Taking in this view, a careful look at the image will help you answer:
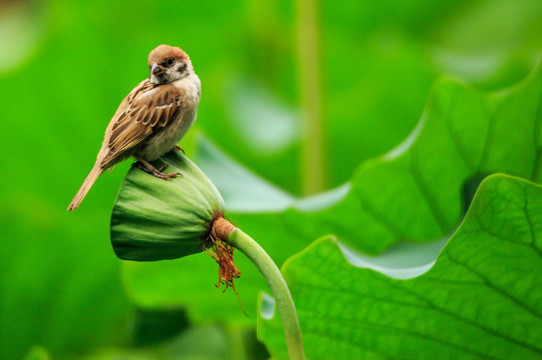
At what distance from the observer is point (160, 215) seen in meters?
0.73

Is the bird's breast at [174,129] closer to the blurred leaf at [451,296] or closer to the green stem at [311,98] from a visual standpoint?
the blurred leaf at [451,296]

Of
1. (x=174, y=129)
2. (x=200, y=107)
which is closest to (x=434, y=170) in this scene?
(x=174, y=129)

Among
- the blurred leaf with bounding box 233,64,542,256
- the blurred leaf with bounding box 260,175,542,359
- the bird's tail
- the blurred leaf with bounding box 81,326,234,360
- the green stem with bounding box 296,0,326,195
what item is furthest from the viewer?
the green stem with bounding box 296,0,326,195

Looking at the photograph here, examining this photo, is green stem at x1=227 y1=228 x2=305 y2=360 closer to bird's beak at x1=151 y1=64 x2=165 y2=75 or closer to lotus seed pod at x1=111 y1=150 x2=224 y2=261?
lotus seed pod at x1=111 y1=150 x2=224 y2=261

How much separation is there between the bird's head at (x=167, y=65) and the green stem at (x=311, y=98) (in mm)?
1170

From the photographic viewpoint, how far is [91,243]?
1.74m

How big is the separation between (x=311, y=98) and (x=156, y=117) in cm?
127

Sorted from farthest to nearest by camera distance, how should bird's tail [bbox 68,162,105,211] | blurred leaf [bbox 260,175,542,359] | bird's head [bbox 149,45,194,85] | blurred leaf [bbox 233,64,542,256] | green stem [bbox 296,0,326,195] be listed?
green stem [bbox 296,0,326,195] < blurred leaf [bbox 233,64,542,256] < blurred leaf [bbox 260,175,542,359] < bird's head [bbox 149,45,194,85] < bird's tail [bbox 68,162,105,211]

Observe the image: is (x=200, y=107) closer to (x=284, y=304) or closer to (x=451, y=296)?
(x=451, y=296)

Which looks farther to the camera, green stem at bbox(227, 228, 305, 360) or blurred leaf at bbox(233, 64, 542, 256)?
blurred leaf at bbox(233, 64, 542, 256)

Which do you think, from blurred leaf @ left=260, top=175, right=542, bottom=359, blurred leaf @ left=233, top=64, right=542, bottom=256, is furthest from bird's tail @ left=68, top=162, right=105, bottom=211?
blurred leaf @ left=233, top=64, right=542, bottom=256

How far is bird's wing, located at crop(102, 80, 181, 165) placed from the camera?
745 millimetres

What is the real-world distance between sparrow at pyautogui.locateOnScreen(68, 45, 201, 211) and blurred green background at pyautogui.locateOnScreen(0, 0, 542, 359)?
0.83 metres

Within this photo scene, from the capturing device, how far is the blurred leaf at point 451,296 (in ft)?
2.83
